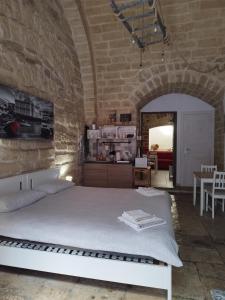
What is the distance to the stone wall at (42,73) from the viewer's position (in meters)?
2.86

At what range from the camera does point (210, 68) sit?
471 cm

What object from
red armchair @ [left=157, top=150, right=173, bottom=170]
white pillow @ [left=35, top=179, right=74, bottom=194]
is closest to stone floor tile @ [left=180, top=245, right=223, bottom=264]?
white pillow @ [left=35, top=179, right=74, bottom=194]

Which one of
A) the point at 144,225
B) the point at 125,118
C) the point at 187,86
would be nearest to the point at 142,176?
the point at 125,118

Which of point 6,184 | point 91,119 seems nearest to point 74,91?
point 91,119

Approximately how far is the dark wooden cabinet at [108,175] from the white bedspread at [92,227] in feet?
7.42

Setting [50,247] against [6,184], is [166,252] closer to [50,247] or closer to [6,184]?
[50,247]

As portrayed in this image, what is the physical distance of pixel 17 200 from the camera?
2.41m

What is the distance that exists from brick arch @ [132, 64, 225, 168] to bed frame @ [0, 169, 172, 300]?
3.66 meters

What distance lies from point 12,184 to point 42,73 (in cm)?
175

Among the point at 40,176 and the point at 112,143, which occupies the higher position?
the point at 112,143

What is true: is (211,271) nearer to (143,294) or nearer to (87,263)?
(143,294)

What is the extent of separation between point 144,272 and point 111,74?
4.37m

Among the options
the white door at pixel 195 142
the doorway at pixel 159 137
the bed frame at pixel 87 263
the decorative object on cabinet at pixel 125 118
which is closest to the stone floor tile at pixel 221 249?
the bed frame at pixel 87 263

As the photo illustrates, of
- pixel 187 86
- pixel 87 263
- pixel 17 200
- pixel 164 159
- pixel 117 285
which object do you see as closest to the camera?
pixel 87 263
